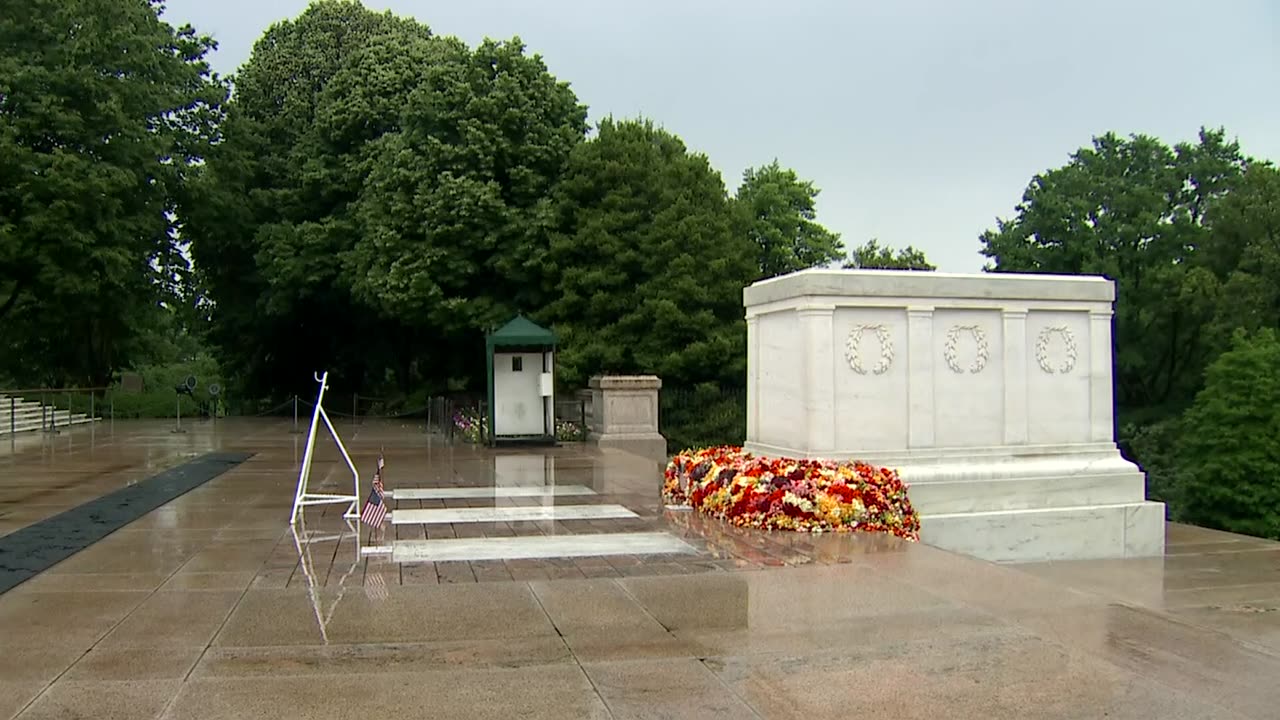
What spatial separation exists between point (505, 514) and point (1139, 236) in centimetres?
4614

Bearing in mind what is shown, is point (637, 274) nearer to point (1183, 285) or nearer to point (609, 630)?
point (609, 630)

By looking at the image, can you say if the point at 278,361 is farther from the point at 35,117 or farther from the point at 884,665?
the point at 884,665

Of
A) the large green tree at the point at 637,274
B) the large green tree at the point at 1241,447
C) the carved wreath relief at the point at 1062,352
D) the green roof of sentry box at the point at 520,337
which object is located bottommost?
the large green tree at the point at 1241,447

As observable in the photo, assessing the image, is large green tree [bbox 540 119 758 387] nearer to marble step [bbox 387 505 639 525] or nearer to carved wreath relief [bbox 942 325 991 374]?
marble step [bbox 387 505 639 525]

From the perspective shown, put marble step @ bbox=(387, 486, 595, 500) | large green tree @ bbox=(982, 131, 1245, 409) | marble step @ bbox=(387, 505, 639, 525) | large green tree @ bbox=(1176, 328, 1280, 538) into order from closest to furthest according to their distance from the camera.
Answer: marble step @ bbox=(387, 505, 639, 525) < marble step @ bbox=(387, 486, 595, 500) < large green tree @ bbox=(1176, 328, 1280, 538) < large green tree @ bbox=(982, 131, 1245, 409)

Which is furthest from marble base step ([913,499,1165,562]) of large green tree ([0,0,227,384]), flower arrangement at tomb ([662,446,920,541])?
large green tree ([0,0,227,384])

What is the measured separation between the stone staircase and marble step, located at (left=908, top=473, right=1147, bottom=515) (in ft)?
69.0

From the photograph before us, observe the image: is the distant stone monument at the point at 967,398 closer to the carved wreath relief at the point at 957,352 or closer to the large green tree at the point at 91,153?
the carved wreath relief at the point at 957,352

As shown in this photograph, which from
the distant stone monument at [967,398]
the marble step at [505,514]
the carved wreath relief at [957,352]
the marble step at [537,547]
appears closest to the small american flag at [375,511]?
the marble step at [537,547]

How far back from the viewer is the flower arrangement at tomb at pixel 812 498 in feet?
34.7

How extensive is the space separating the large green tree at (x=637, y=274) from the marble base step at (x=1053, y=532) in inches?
651

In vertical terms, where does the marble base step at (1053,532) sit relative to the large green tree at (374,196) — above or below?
below

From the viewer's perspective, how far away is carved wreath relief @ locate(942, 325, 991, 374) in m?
13.0

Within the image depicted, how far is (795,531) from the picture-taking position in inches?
412
